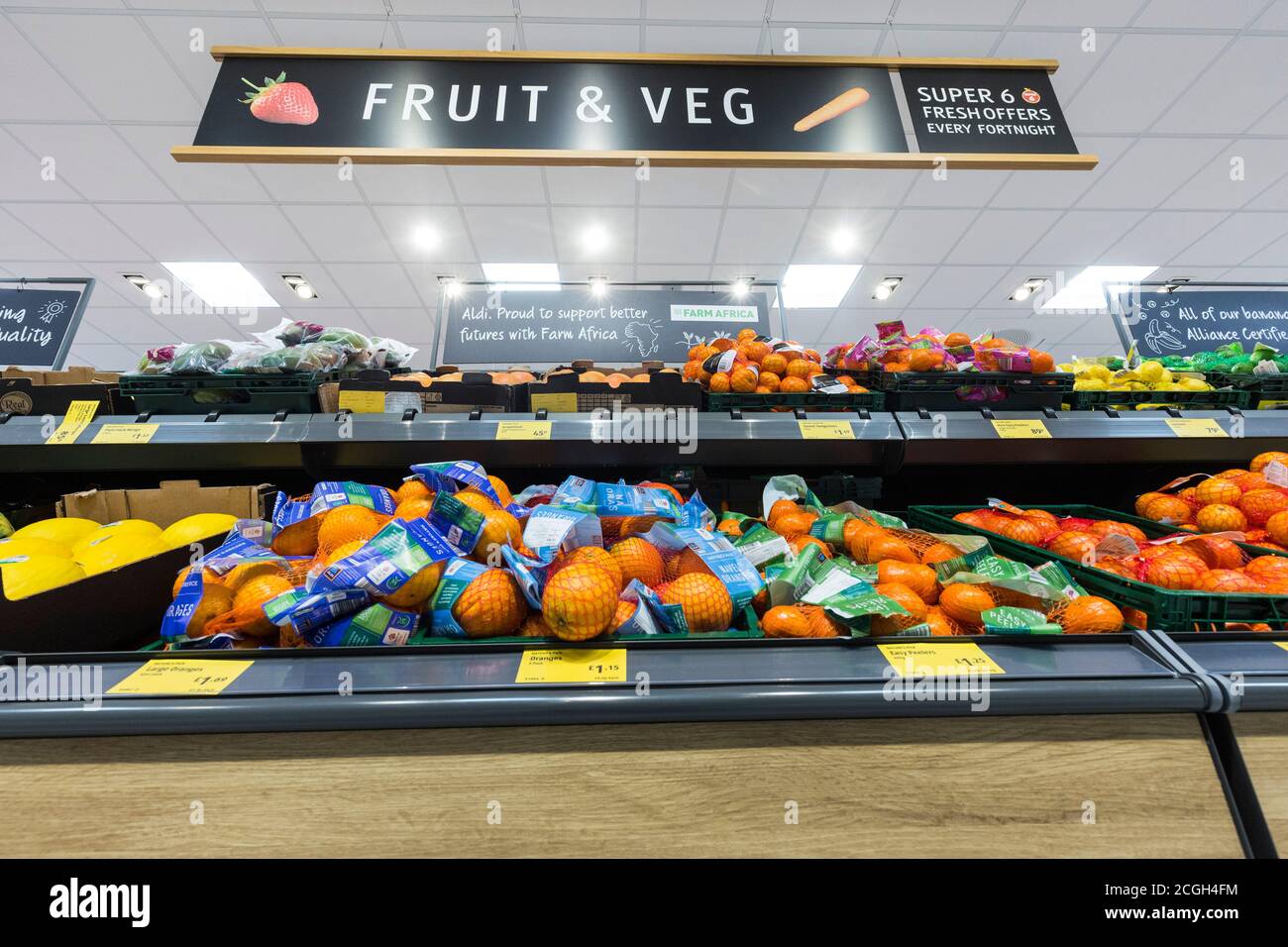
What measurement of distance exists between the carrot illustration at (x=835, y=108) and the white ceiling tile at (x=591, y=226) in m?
2.30

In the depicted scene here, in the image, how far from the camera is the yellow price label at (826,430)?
3.92 ft

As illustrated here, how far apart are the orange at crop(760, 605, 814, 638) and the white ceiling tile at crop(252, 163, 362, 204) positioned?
3830 mm

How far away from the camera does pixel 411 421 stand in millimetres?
1165

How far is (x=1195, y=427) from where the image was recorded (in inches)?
48.8

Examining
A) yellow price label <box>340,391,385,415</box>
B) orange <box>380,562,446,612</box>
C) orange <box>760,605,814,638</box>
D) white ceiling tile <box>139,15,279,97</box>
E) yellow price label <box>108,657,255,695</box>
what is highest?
white ceiling tile <box>139,15,279,97</box>

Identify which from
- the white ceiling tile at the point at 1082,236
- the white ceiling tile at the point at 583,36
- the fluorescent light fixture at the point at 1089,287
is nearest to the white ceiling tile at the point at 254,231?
the white ceiling tile at the point at 583,36

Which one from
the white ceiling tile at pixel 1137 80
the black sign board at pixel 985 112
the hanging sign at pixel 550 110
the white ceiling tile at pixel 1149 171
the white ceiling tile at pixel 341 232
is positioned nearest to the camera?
the hanging sign at pixel 550 110

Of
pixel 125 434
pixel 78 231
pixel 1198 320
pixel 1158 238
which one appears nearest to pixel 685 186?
pixel 1198 320

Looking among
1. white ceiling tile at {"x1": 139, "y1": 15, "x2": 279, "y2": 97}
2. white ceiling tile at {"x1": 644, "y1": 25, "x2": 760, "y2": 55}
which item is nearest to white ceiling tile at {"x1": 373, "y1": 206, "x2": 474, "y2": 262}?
white ceiling tile at {"x1": 139, "y1": 15, "x2": 279, "y2": 97}

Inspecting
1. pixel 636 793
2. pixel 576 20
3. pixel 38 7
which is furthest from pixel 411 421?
pixel 38 7

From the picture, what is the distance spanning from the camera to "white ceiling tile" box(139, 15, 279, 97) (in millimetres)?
2473

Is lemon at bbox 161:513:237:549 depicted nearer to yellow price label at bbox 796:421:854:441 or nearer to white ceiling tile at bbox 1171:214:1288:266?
yellow price label at bbox 796:421:854:441

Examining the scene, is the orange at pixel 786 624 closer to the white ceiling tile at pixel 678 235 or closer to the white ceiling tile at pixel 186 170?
the white ceiling tile at pixel 678 235

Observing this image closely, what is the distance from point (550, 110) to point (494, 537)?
1.64 m
